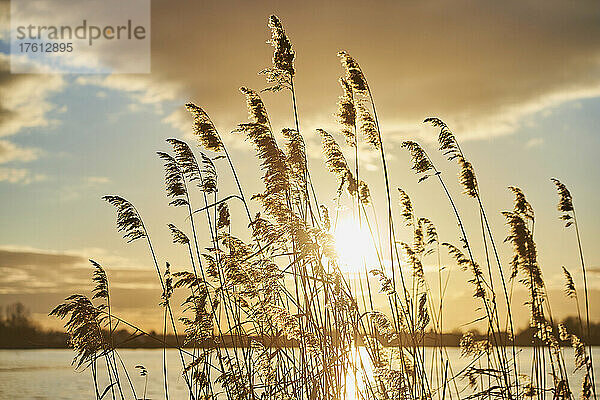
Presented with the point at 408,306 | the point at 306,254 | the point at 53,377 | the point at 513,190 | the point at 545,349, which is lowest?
the point at 53,377

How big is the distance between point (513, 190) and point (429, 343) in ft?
4.53

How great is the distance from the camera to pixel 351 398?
13.5ft

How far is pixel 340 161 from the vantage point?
4.45m

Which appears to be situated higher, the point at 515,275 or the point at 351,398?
the point at 515,275

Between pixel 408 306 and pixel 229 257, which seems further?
pixel 408 306

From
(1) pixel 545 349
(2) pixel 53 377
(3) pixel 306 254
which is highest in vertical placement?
(3) pixel 306 254

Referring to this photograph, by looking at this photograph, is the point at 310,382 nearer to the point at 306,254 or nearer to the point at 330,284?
the point at 330,284

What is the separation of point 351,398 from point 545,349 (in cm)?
189

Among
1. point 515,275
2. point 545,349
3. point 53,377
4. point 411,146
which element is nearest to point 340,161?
point 411,146

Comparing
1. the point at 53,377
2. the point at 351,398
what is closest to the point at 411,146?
the point at 351,398

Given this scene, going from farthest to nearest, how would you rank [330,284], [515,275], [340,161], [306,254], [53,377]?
[53,377] → [515,275] → [340,161] → [330,284] → [306,254]

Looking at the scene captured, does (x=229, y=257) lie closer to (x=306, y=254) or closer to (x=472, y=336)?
(x=306, y=254)

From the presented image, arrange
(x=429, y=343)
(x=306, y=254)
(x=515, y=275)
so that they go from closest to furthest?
(x=306, y=254)
(x=429, y=343)
(x=515, y=275)

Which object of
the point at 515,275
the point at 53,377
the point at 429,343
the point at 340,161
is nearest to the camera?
the point at 340,161
